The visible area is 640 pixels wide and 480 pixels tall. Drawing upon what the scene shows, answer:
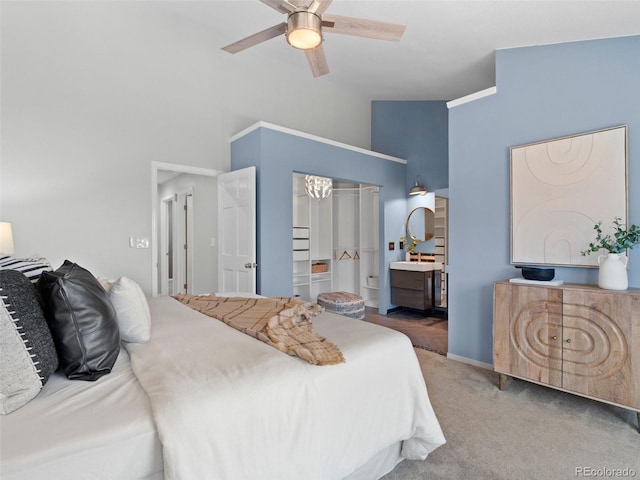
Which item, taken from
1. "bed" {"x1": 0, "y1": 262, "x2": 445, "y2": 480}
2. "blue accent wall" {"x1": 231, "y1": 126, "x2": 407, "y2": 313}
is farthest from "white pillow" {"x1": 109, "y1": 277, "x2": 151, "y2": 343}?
"blue accent wall" {"x1": 231, "y1": 126, "x2": 407, "y2": 313}

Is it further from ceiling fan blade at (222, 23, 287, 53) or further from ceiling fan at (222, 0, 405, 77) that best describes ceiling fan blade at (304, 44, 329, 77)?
ceiling fan blade at (222, 23, 287, 53)

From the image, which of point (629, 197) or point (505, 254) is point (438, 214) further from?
point (629, 197)

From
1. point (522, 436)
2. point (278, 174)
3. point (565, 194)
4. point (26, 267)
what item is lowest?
point (522, 436)

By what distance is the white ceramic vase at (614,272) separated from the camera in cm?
231

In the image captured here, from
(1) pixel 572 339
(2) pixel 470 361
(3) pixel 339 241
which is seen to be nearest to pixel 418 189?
(3) pixel 339 241

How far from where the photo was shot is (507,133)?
121 inches

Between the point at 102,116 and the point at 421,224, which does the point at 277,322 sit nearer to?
the point at 102,116

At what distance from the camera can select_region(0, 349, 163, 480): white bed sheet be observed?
33.5 inches

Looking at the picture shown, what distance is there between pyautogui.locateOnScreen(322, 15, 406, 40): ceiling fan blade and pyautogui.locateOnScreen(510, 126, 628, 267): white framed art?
1634 mm

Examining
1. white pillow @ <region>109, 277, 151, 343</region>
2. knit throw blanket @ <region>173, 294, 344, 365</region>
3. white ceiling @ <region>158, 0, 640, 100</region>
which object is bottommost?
knit throw blanket @ <region>173, 294, 344, 365</region>

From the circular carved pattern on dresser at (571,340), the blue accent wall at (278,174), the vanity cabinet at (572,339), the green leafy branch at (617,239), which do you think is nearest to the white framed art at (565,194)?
the green leafy branch at (617,239)

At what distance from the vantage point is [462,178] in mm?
3369

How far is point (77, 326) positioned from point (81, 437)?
1.38 ft

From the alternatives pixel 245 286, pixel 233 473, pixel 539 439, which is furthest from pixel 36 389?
pixel 245 286
